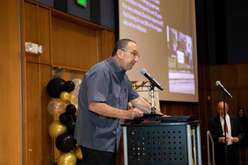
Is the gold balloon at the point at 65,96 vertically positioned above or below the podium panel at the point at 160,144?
above

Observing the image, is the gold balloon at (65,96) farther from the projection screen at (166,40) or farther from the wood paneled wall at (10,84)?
the projection screen at (166,40)

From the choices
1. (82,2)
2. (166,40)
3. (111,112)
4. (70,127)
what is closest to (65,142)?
(70,127)

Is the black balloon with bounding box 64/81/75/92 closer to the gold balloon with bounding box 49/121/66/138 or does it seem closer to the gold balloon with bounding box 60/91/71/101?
the gold balloon with bounding box 60/91/71/101

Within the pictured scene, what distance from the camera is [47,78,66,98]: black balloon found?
4.88 metres

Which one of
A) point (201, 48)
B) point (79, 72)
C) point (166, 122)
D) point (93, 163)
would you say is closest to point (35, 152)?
point (79, 72)

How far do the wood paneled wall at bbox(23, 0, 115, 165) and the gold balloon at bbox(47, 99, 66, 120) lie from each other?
4.5 inches

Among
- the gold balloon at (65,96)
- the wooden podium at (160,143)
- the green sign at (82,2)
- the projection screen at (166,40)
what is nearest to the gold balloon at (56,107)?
the gold balloon at (65,96)

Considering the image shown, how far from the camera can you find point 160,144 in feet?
9.69

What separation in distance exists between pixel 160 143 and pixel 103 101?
0.44 meters

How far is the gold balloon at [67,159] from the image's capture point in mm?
4773

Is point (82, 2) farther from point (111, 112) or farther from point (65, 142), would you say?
point (111, 112)

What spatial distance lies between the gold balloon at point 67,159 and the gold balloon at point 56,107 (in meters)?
0.39

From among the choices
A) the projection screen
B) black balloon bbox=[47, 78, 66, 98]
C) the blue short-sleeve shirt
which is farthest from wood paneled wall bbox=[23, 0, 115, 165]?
the blue short-sleeve shirt

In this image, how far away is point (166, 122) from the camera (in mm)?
2965
